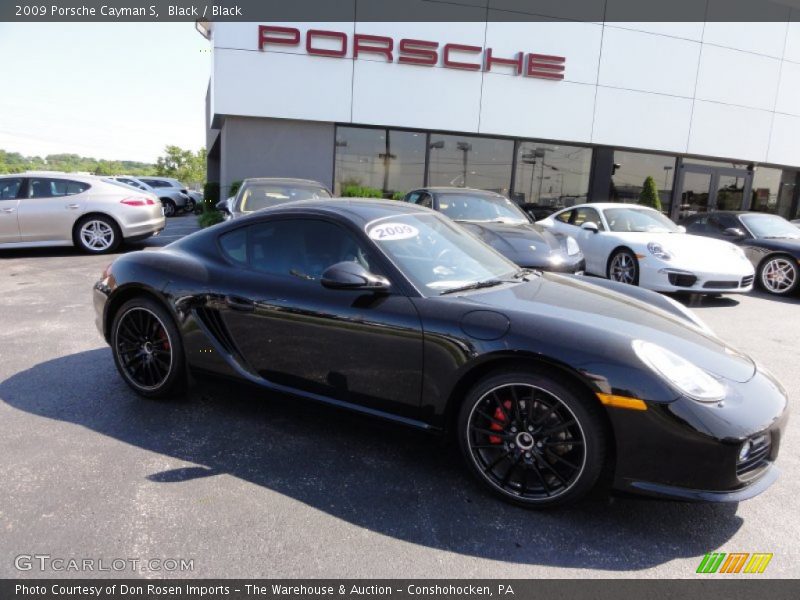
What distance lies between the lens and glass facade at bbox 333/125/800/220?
14688 mm

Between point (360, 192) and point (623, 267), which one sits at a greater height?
point (360, 192)

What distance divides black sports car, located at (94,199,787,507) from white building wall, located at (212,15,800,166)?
36.0 feet

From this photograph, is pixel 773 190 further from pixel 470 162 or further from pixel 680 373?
pixel 680 373

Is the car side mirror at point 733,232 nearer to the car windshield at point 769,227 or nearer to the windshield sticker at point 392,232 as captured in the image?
the car windshield at point 769,227

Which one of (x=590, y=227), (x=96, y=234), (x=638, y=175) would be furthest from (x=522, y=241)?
(x=638, y=175)

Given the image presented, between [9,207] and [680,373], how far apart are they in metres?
10.5

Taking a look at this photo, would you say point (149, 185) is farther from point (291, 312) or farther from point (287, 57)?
point (291, 312)

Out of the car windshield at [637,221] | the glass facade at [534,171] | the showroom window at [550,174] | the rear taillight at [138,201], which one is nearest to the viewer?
the car windshield at [637,221]

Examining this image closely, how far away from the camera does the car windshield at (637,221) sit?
8500mm

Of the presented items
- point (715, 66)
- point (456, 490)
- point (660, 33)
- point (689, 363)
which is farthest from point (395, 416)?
point (715, 66)

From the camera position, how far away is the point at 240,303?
10.8 ft

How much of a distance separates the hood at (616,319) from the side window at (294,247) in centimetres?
79

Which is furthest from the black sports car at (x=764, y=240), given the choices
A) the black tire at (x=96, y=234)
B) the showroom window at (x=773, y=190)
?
the showroom window at (x=773, y=190)

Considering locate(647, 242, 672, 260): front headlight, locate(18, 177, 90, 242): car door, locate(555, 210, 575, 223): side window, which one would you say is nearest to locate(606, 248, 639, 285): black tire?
locate(647, 242, 672, 260): front headlight
